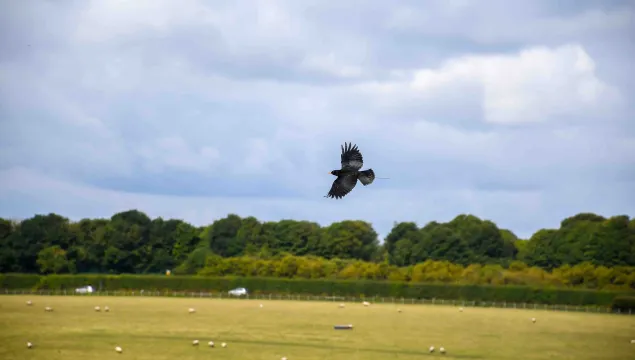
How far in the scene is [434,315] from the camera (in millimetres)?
101188

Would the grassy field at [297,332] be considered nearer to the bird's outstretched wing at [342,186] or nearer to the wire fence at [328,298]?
the wire fence at [328,298]

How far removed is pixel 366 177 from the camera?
31.9 m

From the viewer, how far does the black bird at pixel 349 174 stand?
105ft

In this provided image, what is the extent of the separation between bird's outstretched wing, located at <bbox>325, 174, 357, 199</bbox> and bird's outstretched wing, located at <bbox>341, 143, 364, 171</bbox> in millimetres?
405

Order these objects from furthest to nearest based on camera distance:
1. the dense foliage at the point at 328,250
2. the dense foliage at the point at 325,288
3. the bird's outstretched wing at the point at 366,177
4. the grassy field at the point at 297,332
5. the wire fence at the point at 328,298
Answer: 1. the dense foliage at the point at 328,250
2. the dense foliage at the point at 325,288
3. the wire fence at the point at 328,298
4. the grassy field at the point at 297,332
5. the bird's outstretched wing at the point at 366,177

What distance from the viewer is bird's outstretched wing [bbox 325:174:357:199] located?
3216cm

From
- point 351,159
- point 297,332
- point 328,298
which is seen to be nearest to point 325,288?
point 328,298

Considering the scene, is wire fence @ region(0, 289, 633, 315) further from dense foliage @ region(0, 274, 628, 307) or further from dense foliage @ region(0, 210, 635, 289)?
dense foliage @ region(0, 210, 635, 289)

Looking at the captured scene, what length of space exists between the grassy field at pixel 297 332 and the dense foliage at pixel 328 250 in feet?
90.1

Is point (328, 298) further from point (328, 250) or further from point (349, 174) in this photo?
point (349, 174)

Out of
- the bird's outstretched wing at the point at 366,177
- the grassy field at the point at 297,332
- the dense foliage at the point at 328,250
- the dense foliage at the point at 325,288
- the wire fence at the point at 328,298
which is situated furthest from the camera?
the dense foliage at the point at 328,250

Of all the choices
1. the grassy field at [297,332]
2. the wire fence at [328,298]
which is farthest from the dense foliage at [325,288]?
the grassy field at [297,332]

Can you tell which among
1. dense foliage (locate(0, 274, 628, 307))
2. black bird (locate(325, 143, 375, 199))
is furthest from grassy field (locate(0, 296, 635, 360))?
black bird (locate(325, 143, 375, 199))

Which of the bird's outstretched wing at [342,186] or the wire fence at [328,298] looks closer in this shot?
the bird's outstretched wing at [342,186]
